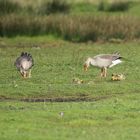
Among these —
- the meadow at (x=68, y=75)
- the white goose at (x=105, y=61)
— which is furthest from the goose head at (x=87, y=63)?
the meadow at (x=68, y=75)

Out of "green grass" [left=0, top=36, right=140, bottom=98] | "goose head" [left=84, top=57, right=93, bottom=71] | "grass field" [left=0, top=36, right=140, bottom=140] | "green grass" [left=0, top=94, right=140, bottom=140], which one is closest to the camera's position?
"green grass" [left=0, top=94, right=140, bottom=140]

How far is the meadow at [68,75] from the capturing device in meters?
14.8

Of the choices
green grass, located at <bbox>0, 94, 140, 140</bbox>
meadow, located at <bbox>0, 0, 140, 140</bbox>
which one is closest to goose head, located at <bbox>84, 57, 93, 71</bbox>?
meadow, located at <bbox>0, 0, 140, 140</bbox>

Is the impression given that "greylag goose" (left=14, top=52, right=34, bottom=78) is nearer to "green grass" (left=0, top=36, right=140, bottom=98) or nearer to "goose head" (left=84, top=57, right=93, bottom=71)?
"green grass" (left=0, top=36, right=140, bottom=98)

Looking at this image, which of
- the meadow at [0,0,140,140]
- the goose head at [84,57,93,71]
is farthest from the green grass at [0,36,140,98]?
the goose head at [84,57,93,71]

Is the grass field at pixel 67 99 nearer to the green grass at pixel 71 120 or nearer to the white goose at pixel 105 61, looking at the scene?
the green grass at pixel 71 120

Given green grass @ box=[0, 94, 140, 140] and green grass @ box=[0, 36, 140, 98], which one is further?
green grass @ box=[0, 36, 140, 98]

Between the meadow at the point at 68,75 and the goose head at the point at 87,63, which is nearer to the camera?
the meadow at the point at 68,75

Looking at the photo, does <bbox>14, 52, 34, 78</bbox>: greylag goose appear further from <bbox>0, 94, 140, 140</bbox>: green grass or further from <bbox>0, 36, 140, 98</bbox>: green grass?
<bbox>0, 94, 140, 140</bbox>: green grass

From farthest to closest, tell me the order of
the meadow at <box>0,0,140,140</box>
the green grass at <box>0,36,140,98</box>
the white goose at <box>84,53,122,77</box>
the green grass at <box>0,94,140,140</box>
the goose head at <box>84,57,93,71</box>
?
the goose head at <box>84,57,93,71</box> → the white goose at <box>84,53,122,77</box> → the green grass at <box>0,36,140,98</box> → the meadow at <box>0,0,140,140</box> → the green grass at <box>0,94,140,140</box>

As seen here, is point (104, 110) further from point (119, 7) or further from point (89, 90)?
point (119, 7)

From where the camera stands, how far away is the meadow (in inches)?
583

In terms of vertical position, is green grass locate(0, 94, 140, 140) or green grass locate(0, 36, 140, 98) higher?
green grass locate(0, 36, 140, 98)

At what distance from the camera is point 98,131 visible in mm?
14336
